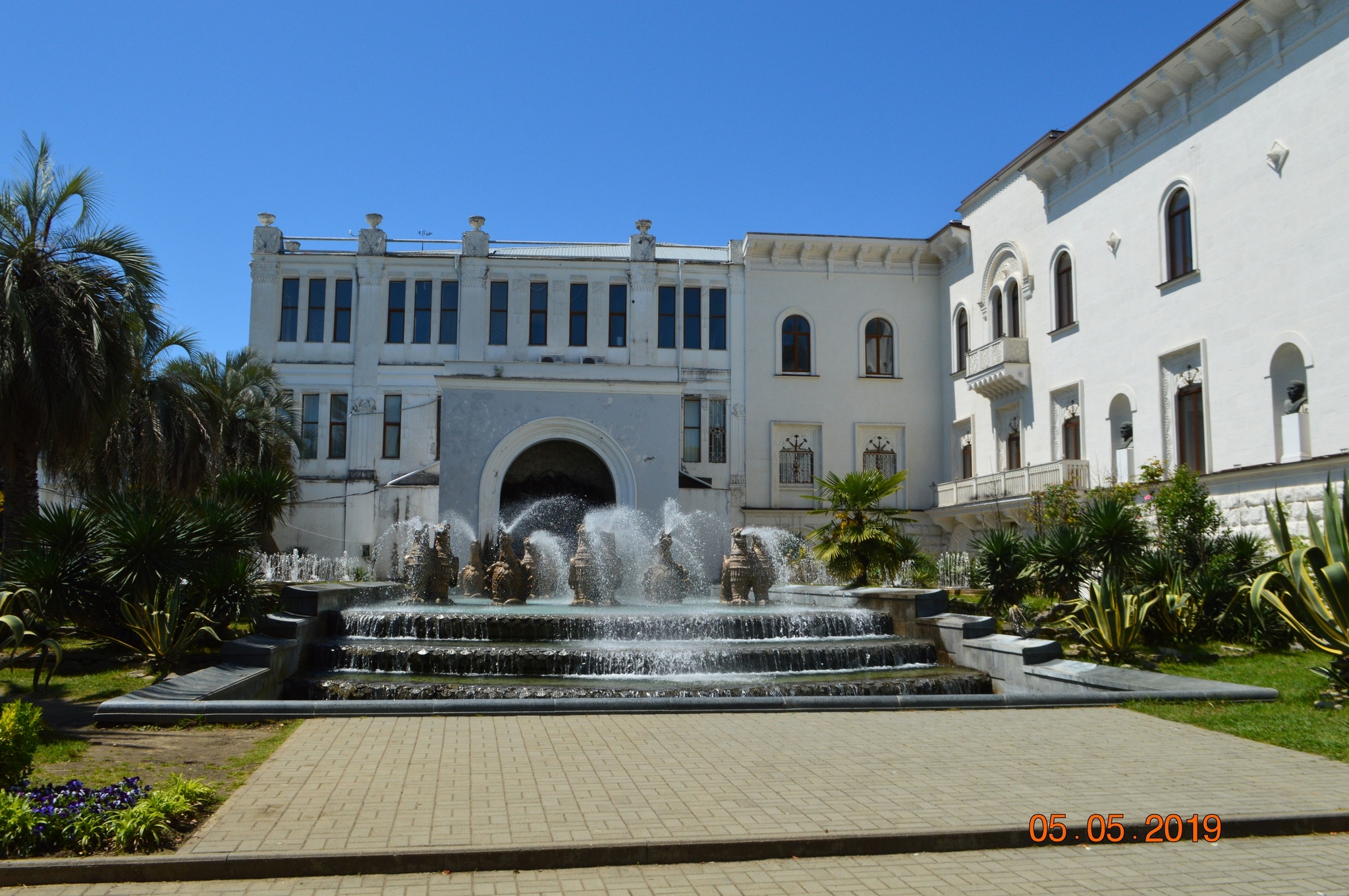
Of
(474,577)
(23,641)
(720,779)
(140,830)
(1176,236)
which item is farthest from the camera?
(1176,236)

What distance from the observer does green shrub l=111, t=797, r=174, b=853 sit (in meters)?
5.32

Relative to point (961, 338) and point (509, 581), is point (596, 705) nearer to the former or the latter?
point (509, 581)

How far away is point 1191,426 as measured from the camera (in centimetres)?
2238

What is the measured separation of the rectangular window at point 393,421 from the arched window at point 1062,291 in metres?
20.7

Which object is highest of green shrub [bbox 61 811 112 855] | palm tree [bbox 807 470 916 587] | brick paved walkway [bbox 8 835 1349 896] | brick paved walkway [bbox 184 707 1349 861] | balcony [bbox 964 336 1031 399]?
balcony [bbox 964 336 1031 399]

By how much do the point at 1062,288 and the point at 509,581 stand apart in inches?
693

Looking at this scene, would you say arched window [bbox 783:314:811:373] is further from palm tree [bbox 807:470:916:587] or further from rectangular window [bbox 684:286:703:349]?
palm tree [bbox 807:470:916:587]

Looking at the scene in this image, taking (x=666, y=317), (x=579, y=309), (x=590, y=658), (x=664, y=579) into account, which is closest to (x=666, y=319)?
(x=666, y=317)

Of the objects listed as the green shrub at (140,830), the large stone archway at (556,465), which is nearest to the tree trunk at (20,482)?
the green shrub at (140,830)

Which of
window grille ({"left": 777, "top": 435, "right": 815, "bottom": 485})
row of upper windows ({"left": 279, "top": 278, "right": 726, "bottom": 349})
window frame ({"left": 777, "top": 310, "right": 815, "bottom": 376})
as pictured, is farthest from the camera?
window frame ({"left": 777, "top": 310, "right": 815, "bottom": 376})

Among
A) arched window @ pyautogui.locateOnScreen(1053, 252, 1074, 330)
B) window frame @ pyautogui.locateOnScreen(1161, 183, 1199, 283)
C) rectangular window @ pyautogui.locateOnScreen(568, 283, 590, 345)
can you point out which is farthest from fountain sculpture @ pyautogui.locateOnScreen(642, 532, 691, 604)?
rectangular window @ pyautogui.locateOnScreen(568, 283, 590, 345)

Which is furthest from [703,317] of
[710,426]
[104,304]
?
[104,304]

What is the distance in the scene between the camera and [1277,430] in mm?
19688

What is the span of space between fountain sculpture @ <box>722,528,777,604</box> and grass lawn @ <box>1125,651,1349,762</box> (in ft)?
25.1
